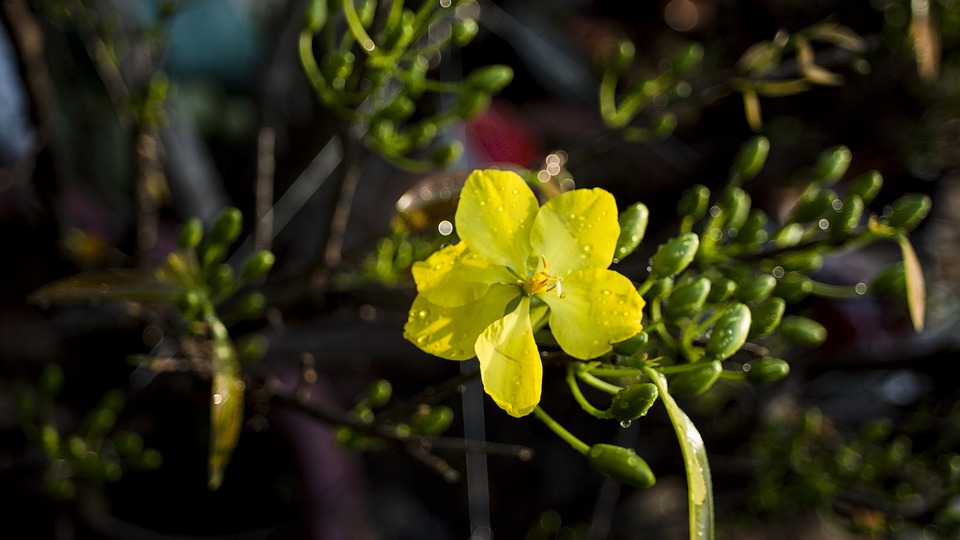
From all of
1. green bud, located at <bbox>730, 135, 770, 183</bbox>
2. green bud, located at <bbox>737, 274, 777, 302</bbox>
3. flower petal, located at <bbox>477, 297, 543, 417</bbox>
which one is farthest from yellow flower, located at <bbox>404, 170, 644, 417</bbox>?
green bud, located at <bbox>730, 135, 770, 183</bbox>

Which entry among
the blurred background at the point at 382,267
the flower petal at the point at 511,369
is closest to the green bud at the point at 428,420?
the blurred background at the point at 382,267

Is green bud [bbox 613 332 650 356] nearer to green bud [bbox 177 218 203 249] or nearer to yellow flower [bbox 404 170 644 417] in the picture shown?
yellow flower [bbox 404 170 644 417]

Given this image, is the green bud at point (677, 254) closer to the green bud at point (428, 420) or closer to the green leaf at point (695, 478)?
the green leaf at point (695, 478)

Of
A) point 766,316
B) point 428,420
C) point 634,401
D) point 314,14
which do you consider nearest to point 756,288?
point 766,316

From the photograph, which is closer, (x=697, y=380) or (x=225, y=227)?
(x=697, y=380)

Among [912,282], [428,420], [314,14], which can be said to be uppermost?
[314,14]

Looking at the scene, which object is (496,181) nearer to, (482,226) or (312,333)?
(482,226)

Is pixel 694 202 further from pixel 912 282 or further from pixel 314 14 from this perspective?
pixel 314 14
